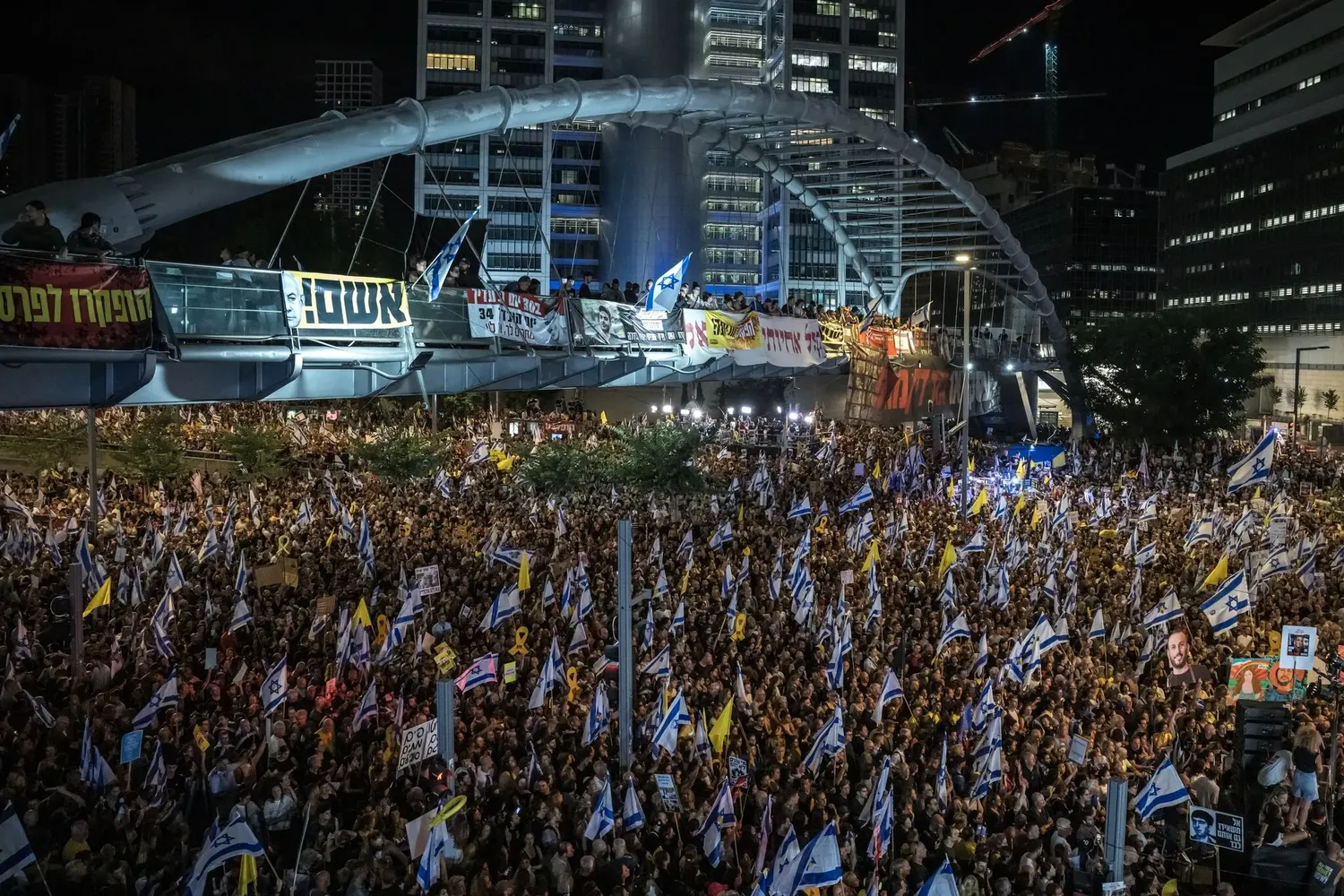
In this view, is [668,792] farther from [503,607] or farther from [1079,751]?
[503,607]

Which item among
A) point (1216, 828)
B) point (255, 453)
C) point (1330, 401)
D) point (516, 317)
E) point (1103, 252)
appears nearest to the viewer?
point (1216, 828)

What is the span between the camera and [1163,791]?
10117 millimetres

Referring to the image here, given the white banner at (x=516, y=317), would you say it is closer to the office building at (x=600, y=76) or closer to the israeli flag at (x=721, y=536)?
the israeli flag at (x=721, y=536)

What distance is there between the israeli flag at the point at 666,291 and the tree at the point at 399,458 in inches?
474

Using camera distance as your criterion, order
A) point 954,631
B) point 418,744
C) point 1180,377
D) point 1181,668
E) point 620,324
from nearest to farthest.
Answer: point 418,744 < point 1181,668 < point 954,631 < point 620,324 < point 1180,377

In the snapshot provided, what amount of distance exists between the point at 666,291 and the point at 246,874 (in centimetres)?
1476

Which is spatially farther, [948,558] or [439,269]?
[948,558]

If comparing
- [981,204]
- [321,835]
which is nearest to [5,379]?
[321,835]

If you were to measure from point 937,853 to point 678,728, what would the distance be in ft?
9.66

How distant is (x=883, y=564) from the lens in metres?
19.8

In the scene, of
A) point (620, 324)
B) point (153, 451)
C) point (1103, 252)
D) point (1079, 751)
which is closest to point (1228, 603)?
point (1079, 751)

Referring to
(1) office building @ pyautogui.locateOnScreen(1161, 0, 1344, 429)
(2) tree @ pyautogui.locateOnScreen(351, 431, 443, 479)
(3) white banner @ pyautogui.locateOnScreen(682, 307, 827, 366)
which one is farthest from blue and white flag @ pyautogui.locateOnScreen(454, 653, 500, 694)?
(1) office building @ pyautogui.locateOnScreen(1161, 0, 1344, 429)

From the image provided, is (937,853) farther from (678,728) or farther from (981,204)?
(981,204)

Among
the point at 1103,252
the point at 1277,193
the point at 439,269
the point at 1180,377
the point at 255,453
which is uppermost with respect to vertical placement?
the point at 1103,252
